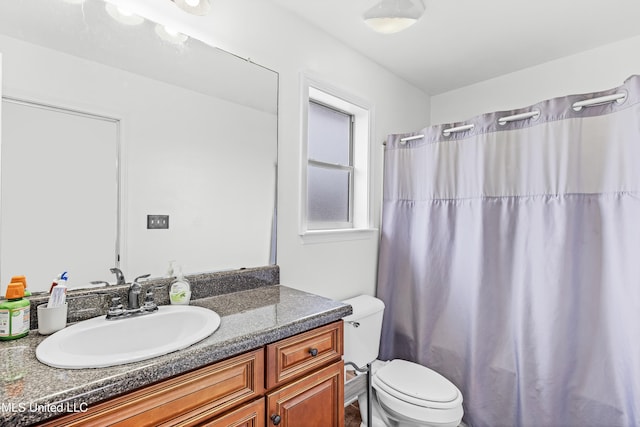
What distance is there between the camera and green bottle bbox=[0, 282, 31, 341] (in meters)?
0.88

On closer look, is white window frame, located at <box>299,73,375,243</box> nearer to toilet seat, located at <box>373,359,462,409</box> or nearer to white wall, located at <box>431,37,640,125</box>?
toilet seat, located at <box>373,359,462,409</box>

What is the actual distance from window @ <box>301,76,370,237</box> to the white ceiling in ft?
1.27

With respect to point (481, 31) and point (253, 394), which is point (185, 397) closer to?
point (253, 394)

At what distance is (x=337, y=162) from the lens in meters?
2.24

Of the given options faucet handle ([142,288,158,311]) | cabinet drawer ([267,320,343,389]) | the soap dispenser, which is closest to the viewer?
cabinet drawer ([267,320,343,389])

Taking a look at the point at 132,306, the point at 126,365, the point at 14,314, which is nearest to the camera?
the point at 126,365

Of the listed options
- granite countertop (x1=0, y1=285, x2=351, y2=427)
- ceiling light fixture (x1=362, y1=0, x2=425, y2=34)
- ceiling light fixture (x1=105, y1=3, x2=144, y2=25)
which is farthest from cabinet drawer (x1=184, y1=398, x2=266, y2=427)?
ceiling light fixture (x1=362, y1=0, x2=425, y2=34)

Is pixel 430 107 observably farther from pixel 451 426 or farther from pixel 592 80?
pixel 451 426

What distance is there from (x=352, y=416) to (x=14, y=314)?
5.95ft

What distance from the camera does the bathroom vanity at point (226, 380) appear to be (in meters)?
0.66

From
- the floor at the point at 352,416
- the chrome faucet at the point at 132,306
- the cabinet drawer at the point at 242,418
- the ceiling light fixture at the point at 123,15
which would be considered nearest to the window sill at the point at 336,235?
the chrome faucet at the point at 132,306

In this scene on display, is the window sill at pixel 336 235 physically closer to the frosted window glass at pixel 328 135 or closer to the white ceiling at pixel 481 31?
the frosted window glass at pixel 328 135

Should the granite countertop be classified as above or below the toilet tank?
above

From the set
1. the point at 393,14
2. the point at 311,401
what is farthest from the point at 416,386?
the point at 393,14
